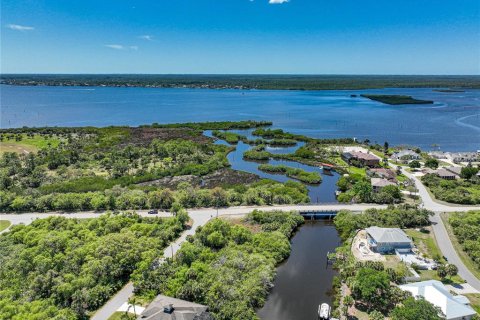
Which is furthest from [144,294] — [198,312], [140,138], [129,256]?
[140,138]

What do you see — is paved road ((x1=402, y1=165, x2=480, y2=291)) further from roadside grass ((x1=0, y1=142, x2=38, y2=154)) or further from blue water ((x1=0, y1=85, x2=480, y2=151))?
roadside grass ((x1=0, y1=142, x2=38, y2=154))

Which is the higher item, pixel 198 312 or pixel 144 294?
pixel 198 312

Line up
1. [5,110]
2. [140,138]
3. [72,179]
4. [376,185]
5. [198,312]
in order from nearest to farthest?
[198,312] → [376,185] → [72,179] → [140,138] → [5,110]

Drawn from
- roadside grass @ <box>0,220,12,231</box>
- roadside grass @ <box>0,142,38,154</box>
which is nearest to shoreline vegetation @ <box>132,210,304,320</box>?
roadside grass @ <box>0,220,12,231</box>

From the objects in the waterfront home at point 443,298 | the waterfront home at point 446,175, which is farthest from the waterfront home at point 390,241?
the waterfront home at point 446,175

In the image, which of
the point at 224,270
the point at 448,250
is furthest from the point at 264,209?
the point at 448,250

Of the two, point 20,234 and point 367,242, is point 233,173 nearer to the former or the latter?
point 367,242

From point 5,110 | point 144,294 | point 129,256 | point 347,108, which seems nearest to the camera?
point 144,294

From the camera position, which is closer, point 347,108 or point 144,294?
point 144,294
